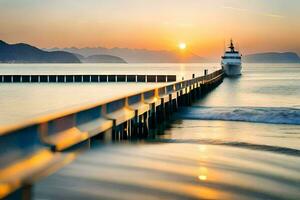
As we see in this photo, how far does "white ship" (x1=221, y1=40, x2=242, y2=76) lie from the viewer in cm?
12181

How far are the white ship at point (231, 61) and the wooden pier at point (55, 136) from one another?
346 feet

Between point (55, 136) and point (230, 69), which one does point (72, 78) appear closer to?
point (230, 69)

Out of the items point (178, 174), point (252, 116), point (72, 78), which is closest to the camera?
point (178, 174)

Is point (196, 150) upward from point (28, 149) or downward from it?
downward

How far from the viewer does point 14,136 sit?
599 cm

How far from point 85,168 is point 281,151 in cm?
664

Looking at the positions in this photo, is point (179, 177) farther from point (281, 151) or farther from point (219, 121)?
point (219, 121)

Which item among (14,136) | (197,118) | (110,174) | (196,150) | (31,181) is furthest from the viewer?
(197,118)

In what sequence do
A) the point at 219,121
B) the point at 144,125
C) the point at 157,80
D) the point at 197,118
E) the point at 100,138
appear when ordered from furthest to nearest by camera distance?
the point at 157,80, the point at 197,118, the point at 219,121, the point at 144,125, the point at 100,138

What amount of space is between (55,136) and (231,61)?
118 metres

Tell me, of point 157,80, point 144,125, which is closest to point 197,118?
point 144,125

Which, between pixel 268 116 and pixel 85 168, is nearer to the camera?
pixel 85 168

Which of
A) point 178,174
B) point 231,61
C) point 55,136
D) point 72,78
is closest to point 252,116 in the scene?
point 178,174

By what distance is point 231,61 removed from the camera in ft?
407
